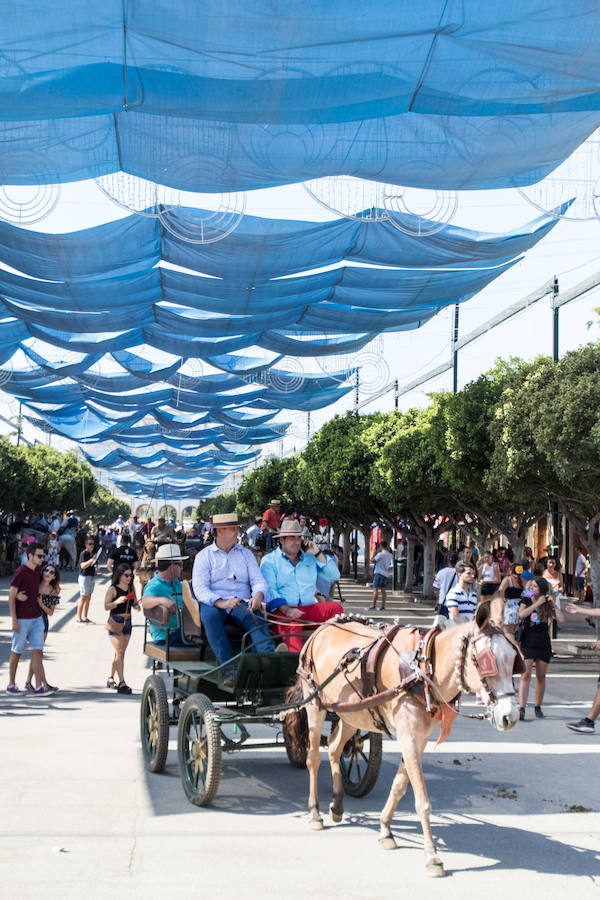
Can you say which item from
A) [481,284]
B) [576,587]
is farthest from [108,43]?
[576,587]

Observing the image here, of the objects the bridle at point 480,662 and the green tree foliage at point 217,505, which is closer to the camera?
the bridle at point 480,662

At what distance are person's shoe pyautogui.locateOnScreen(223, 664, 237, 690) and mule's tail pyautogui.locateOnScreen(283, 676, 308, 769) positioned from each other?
0.41 meters

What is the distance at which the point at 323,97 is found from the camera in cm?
948

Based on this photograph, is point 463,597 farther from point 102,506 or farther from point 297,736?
point 102,506

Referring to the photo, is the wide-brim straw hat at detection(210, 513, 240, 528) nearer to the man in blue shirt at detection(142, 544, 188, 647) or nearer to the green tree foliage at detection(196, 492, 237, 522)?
the man in blue shirt at detection(142, 544, 188, 647)

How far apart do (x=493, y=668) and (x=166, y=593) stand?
454cm

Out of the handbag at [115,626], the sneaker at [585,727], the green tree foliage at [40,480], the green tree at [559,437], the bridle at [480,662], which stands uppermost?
the green tree foliage at [40,480]

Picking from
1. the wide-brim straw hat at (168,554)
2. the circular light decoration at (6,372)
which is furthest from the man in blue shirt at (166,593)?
→ the circular light decoration at (6,372)

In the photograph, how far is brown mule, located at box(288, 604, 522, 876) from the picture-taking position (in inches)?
208

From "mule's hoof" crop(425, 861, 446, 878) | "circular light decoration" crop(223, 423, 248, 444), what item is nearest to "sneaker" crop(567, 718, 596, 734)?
"mule's hoof" crop(425, 861, 446, 878)

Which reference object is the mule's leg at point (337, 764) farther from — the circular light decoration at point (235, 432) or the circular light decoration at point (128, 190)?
the circular light decoration at point (235, 432)

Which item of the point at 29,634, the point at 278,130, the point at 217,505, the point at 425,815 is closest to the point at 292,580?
the point at 425,815

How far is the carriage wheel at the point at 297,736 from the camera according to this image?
24.1 ft

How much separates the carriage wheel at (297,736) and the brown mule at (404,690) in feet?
1.56
